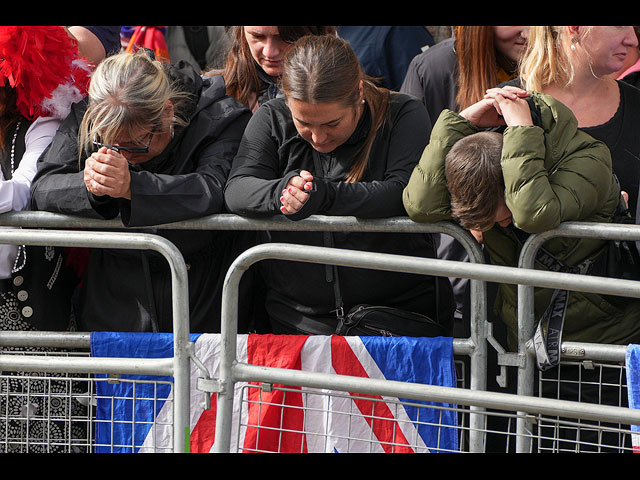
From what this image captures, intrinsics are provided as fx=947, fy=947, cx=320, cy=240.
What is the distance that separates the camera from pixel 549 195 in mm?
2969

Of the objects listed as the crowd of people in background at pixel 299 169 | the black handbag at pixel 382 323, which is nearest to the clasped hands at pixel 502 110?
the crowd of people in background at pixel 299 169

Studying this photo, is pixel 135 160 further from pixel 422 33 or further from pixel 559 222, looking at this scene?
pixel 422 33

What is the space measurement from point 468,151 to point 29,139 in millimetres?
1691

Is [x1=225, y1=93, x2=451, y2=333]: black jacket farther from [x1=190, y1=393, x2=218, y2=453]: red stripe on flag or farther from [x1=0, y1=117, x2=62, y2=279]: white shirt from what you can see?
[x1=0, y1=117, x2=62, y2=279]: white shirt

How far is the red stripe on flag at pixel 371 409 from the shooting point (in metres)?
3.20

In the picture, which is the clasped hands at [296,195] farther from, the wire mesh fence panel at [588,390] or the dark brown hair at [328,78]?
the wire mesh fence panel at [588,390]

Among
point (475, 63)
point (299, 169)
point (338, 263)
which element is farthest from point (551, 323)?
point (475, 63)

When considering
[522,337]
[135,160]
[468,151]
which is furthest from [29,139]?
[522,337]

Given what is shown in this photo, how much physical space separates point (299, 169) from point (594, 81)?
45.4 inches

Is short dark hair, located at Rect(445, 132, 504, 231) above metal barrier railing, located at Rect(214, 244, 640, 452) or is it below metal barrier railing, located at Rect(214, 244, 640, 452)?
above

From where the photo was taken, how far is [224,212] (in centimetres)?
338

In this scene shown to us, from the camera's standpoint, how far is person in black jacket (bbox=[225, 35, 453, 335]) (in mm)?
3201

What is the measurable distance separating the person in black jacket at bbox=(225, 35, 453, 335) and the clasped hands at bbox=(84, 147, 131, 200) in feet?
1.19

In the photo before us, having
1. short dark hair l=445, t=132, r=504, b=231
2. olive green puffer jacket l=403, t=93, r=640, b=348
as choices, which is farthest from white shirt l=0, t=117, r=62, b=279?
short dark hair l=445, t=132, r=504, b=231
